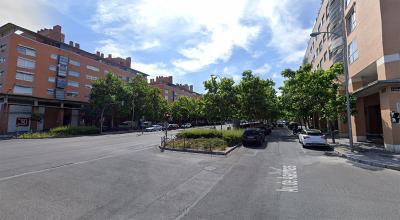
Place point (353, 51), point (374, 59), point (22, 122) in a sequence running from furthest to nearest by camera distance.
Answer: point (22, 122), point (353, 51), point (374, 59)

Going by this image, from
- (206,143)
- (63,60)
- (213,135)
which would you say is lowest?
(206,143)

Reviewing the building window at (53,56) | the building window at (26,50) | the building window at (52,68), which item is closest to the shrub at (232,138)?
the building window at (26,50)

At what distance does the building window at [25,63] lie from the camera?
151 feet

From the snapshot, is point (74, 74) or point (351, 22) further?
point (74, 74)

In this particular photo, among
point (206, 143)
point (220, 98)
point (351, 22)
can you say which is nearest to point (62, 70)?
point (220, 98)

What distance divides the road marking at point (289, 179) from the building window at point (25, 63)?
50.6 m

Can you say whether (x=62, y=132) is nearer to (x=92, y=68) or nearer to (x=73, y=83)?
(x=73, y=83)

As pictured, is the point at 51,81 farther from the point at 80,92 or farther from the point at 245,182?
the point at 245,182

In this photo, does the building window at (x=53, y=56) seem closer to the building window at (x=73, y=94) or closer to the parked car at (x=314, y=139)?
the building window at (x=73, y=94)

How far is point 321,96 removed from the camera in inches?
837

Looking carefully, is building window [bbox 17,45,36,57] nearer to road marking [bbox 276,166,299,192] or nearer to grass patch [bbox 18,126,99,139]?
grass patch [bbox 18,126,99,139]

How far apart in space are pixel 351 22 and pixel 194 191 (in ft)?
80.7

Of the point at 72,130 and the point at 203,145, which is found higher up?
the point at 72,130

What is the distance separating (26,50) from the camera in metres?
47.5
